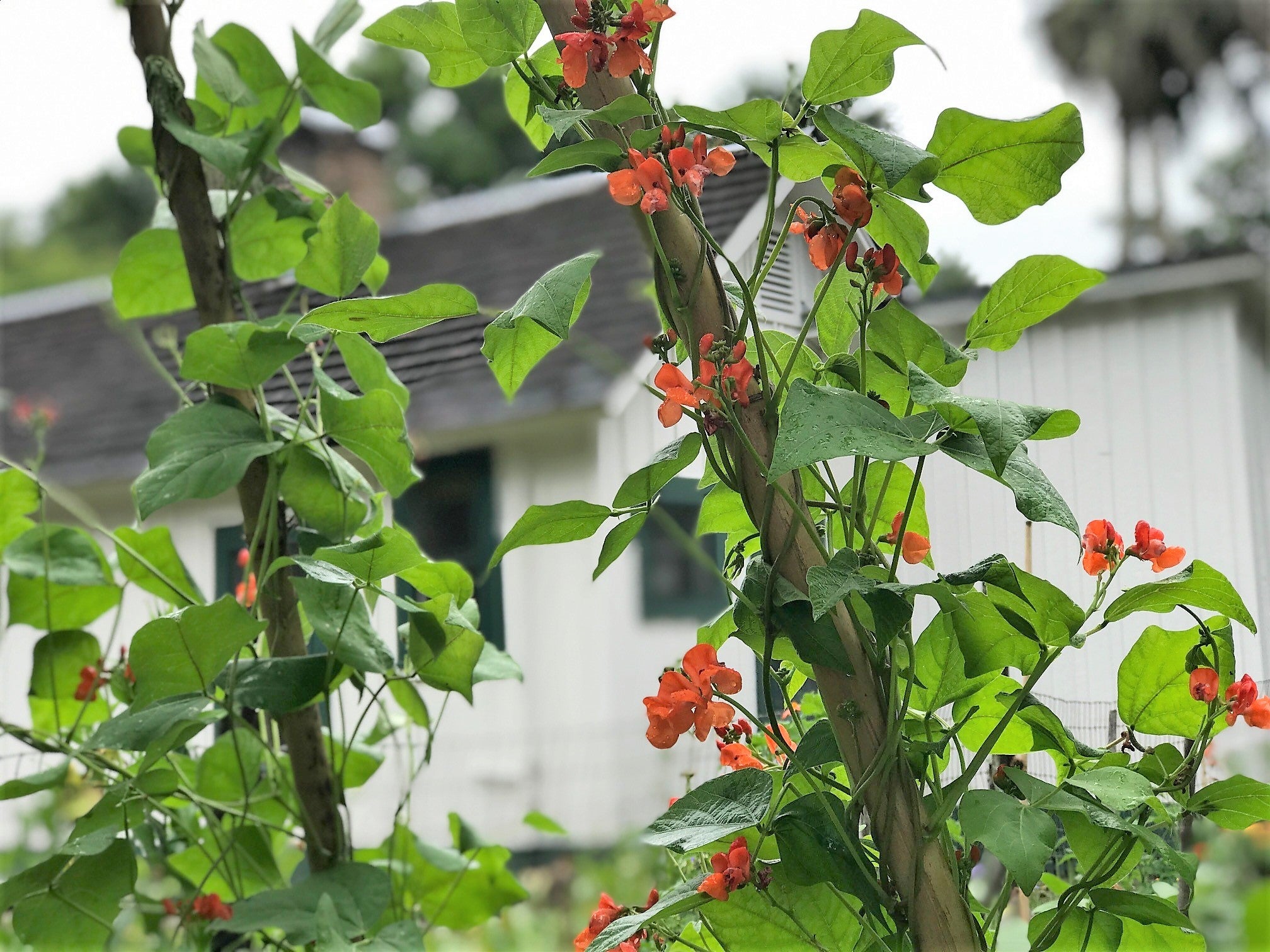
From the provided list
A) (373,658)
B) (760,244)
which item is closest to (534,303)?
(760,244)

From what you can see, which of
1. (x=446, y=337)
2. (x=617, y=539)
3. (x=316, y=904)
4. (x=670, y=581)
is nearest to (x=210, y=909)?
(x=316, y=904)

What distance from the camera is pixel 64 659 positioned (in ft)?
3.26

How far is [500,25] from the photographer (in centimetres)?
56

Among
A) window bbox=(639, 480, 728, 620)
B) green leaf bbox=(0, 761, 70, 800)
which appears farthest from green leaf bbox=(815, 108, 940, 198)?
window bbox=(639, 480, 728, 620)

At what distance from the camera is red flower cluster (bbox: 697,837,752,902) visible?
534mm

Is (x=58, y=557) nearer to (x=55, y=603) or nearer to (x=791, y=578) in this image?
(x=55, y=603)

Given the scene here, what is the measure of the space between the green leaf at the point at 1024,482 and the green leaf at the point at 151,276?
76 cm

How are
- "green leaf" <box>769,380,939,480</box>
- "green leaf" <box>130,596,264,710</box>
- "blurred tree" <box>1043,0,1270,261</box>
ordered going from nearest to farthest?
"green leaf" <box>769,380,939,480</box> < "green leaf" <box>130,596,264,710</box> < "blurred tree" <box>1043,0,1270,261</box>

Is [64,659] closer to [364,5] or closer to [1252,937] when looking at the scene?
[364,5]

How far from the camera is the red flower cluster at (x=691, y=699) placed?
0.51 m

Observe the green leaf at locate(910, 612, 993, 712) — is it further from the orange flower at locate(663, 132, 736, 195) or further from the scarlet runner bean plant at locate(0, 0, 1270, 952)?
the orange flower at locate(663, 132, 736, 195)

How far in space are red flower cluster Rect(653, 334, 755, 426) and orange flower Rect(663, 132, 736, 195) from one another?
0.25 ft

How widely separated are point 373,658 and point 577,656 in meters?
2.29

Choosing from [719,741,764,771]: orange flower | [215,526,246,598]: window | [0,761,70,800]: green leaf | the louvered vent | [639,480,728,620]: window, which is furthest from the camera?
[639,480,728,620]: window
